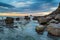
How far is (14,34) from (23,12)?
48cm

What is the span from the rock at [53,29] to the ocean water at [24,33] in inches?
3.5

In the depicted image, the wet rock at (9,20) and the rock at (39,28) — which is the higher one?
the wet rock at (9,20)

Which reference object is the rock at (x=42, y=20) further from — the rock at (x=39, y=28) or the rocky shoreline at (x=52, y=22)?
the rock at (x=39, y=28)

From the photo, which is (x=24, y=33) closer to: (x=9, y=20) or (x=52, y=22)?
(x=9, y=20)

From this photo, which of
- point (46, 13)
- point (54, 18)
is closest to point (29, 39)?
point (46, 13)

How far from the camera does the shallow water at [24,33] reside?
8.83 feet

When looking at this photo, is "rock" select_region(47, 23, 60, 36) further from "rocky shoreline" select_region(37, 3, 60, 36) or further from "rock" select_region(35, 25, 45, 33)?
"rock" select_region(35, 25, 45, 33)

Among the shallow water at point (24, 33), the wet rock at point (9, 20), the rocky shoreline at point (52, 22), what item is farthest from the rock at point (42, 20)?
the wet rock at point (9, 20)

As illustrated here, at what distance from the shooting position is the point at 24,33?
9.18ft

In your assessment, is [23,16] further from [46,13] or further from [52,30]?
[52,30]

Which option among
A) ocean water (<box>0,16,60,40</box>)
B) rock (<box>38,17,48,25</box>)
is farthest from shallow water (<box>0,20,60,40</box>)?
rock (<box>38,17,48,25</box>)

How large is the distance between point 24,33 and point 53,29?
596 mm

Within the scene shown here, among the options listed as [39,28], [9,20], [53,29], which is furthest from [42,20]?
[9,20]

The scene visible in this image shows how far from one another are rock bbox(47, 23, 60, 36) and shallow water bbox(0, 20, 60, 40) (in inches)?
3.5
